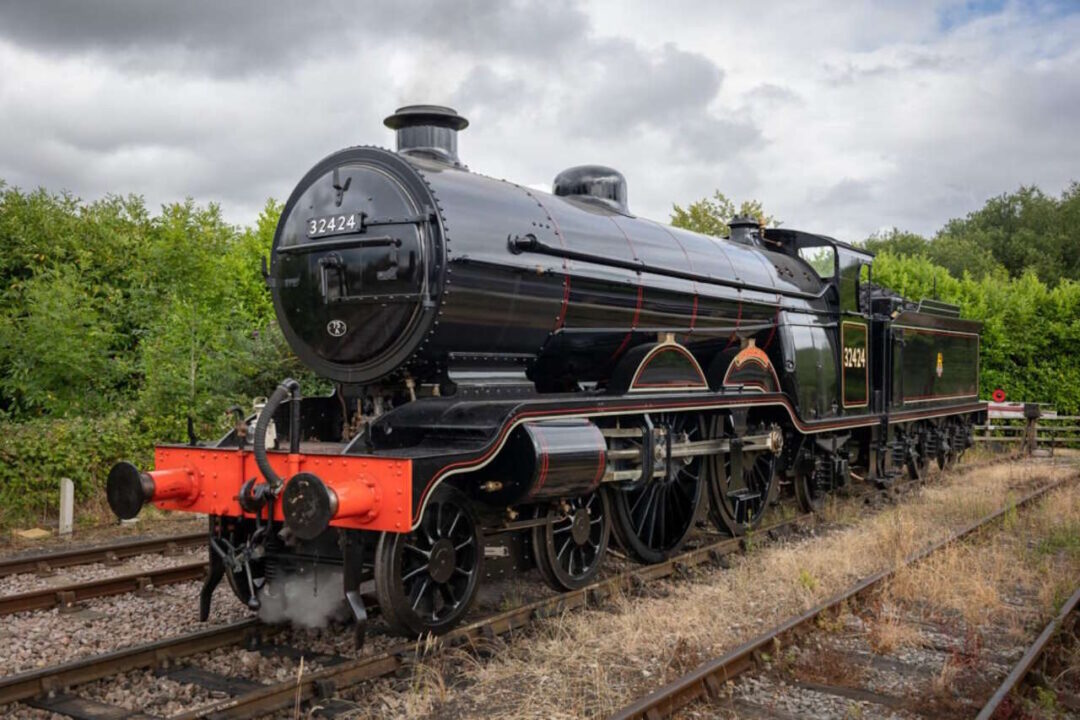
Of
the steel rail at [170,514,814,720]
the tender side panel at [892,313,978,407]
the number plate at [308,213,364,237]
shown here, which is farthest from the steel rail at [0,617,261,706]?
the tender side panel at [892,313,978,407]

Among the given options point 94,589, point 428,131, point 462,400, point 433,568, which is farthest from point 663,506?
point 94,589

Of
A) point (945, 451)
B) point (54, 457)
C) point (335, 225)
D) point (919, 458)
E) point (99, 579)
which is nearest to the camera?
point (335, 225)

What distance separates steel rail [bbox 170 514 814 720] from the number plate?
256 centimetres

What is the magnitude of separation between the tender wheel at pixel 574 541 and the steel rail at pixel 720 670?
152 centimetres

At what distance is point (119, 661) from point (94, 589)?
77.4 inches

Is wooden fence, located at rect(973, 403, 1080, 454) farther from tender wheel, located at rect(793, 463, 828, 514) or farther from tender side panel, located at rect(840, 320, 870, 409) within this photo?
tender wheel, located at rect(793, 463, 828, 514)

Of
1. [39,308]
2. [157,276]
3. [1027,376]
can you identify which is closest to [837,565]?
[39,308]

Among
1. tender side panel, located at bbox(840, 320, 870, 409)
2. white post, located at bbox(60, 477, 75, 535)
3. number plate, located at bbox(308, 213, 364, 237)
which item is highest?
number plate, located at bbox(308, 213, 364, 237)

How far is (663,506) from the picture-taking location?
7988 millimetres

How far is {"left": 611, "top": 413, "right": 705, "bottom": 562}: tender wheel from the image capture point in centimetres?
730

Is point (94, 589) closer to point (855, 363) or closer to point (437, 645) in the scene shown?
point (437, 645)

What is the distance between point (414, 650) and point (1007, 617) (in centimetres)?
398

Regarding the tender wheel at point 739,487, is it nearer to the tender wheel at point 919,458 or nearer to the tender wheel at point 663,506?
the tender wheel at point 663,506

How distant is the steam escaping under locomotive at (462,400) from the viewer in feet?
17.3
